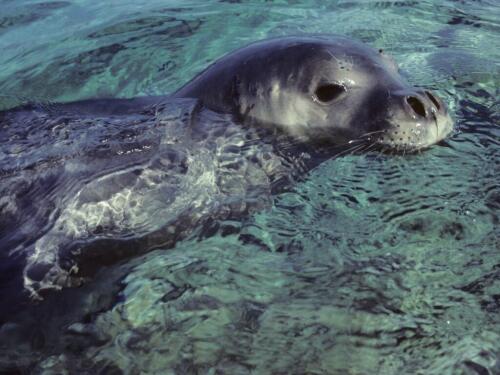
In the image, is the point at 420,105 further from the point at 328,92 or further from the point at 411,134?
the point at 328,92

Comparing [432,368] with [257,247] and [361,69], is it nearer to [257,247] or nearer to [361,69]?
[257,247]

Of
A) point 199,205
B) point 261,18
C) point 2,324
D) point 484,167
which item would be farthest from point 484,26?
point 2,324

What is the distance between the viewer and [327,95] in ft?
12.6

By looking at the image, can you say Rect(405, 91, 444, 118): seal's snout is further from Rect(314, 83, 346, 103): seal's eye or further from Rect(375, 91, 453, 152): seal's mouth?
Rect(314, 83, 346, 103): seal's eye

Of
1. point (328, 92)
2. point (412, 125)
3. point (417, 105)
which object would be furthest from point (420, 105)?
point (328, 92)

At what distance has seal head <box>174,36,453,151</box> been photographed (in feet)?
11.8

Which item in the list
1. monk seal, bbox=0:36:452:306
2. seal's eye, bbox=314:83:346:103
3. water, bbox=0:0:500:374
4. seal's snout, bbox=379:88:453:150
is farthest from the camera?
seal's eye, bbox=314:83:346:103

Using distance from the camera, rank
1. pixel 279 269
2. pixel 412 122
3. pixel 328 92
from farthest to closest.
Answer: pixel 328 92, pixel 412 122, pixel 279 269

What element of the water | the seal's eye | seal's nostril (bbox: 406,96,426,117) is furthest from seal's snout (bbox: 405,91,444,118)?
the seal's eye

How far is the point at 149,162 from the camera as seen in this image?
141 inches

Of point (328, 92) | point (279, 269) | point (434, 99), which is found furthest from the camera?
point (328, 92)

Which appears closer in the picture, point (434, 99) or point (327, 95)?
point (434, 99)

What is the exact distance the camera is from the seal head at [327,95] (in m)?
3.61

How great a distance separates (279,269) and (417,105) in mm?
1208
